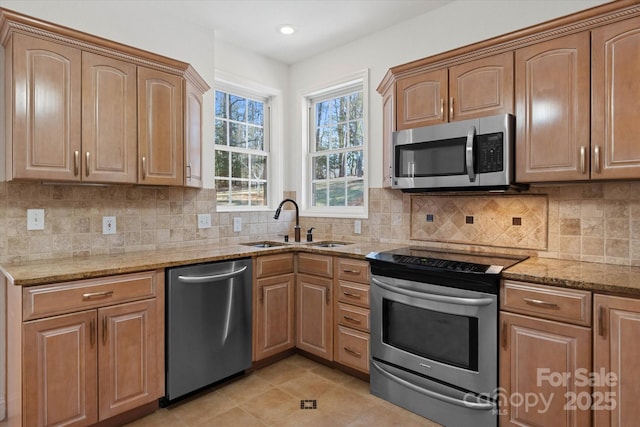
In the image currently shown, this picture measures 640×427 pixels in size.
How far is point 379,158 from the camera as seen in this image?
3332 mm

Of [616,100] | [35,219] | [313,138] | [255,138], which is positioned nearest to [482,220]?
[616,100]

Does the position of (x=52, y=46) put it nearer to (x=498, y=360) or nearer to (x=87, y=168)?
(x=87, y=168)

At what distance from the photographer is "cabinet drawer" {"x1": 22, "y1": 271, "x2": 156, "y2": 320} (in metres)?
1.79

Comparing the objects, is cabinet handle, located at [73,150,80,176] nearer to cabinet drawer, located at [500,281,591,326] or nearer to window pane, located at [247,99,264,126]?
window pane, located at [247,99,264,126]

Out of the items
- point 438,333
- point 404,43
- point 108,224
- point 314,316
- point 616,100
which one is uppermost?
point 404,43

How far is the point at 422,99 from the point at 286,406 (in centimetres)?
225

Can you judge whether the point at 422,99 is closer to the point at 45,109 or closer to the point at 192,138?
the point at 192,138

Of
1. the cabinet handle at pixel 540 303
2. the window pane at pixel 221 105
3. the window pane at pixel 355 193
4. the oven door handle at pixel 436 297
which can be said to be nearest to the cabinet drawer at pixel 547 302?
the cabinet handle at pixel 540 303

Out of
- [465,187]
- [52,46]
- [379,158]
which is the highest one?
[52,46]

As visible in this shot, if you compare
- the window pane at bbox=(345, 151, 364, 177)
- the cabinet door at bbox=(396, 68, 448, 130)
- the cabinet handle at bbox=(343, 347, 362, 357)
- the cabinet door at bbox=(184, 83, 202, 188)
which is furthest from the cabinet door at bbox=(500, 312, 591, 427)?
the cabinet door at bbox=(184, 83, 202, 188)

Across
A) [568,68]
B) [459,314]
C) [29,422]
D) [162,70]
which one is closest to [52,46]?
[162,70]

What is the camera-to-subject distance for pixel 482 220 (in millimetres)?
2695

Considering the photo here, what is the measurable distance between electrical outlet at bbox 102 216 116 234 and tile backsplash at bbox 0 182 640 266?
0.03 metres

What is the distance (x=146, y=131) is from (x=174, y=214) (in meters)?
0.76
